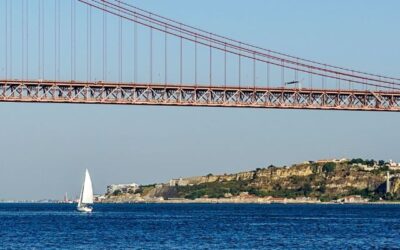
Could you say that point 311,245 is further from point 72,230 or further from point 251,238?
point 72,230

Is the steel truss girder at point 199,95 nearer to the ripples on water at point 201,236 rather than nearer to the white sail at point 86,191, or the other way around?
the ripples on water at point 201,236

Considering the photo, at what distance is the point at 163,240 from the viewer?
81.8 m

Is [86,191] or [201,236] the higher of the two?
[86,191]

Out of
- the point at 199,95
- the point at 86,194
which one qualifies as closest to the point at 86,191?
the point at 86,194

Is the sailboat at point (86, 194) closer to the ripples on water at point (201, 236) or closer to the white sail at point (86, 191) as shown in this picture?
the white sail at point (86, 191)

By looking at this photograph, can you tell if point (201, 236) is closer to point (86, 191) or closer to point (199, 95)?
point (199, 95)

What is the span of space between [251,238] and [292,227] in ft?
64.8

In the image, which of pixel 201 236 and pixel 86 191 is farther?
pixel 86 191

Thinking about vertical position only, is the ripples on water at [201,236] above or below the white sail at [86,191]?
below

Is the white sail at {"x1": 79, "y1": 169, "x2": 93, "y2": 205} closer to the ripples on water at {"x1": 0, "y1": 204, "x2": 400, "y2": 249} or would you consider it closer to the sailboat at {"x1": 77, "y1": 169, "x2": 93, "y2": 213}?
the sailboat at {"x1": 77, "y1": 169, "x2": 93, "y2": 213}

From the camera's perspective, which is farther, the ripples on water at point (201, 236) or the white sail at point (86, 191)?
the white sail at point (86, 191)

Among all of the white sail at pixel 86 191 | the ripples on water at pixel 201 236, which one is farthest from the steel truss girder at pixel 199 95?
the white sail at pixel 86 191

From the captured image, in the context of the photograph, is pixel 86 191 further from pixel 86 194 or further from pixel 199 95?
pixel 199 95

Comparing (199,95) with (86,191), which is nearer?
(199,95)
